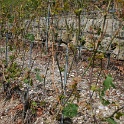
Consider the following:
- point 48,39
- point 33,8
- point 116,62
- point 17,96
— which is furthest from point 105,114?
point 33,8

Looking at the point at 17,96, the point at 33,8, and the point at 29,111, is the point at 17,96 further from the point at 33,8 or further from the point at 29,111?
the point at 33,8

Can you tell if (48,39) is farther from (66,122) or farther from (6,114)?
(66,122)

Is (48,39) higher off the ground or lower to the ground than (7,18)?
lower

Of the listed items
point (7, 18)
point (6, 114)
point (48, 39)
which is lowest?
point (6, 114)

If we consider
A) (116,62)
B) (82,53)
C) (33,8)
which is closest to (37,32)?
(33,8)

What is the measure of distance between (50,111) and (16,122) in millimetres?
455

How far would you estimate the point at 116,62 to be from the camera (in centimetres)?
514

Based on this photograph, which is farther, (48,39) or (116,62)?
(48,39)

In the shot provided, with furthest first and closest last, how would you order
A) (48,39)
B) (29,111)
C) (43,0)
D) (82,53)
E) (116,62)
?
(43,0), (48,39), (82,53), (116,62), (29,111)

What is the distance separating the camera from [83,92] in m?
3.86

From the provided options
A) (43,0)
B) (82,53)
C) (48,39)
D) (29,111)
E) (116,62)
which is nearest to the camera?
(29,111)

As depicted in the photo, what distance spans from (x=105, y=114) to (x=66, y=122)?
0.48 meters

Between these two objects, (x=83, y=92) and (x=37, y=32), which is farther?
(x=37, y=32)

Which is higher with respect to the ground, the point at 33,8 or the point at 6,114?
the point at 33,8
